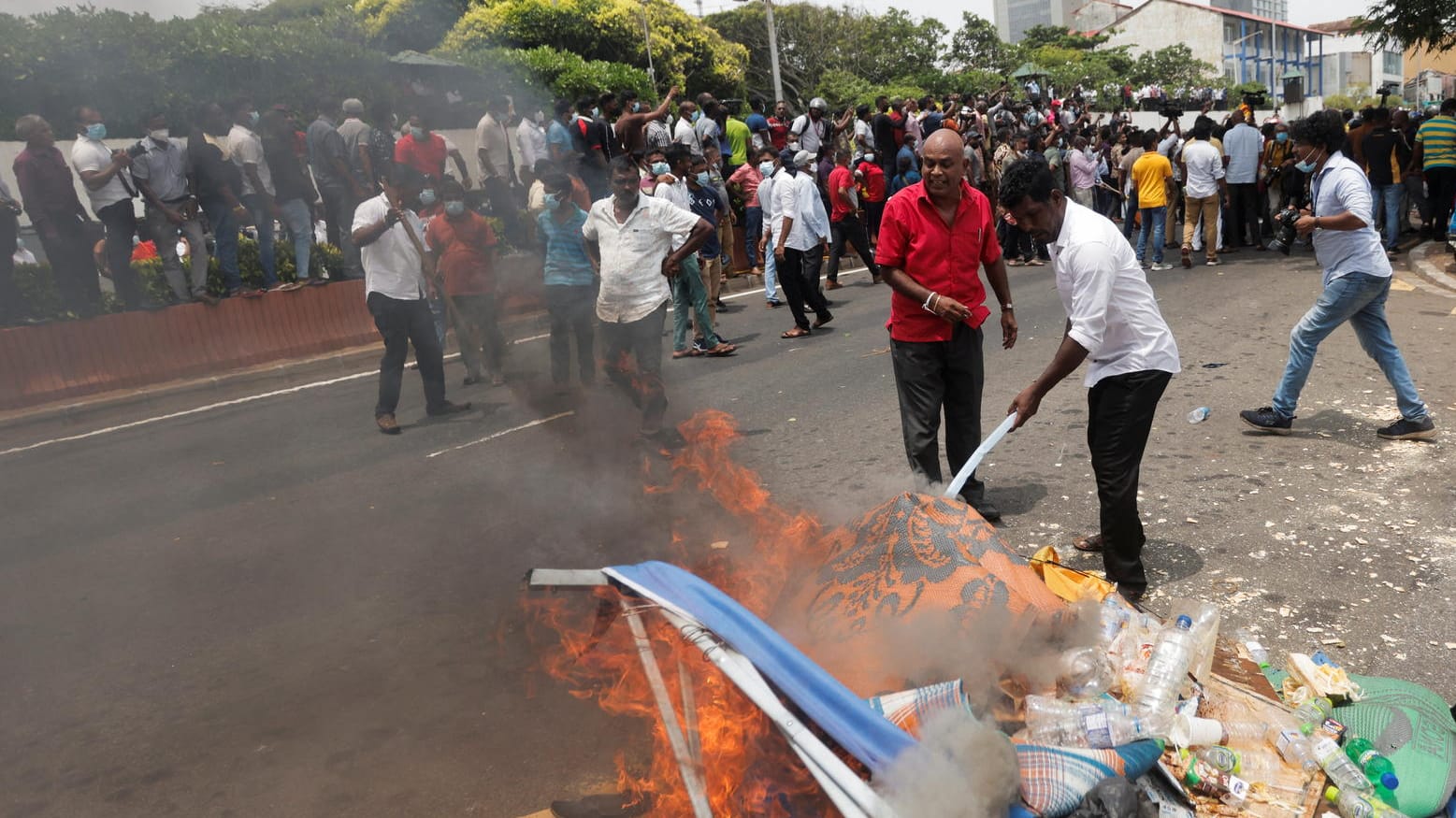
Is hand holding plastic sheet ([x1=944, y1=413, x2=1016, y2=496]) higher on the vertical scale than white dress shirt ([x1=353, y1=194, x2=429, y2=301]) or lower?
lower

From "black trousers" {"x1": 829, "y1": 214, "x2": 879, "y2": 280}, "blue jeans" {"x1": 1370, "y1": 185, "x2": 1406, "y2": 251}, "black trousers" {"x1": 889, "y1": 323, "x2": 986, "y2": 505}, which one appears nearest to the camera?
"black trousers" {"x1": 889, "y1": 323, "x2": 986, "y2": 505}

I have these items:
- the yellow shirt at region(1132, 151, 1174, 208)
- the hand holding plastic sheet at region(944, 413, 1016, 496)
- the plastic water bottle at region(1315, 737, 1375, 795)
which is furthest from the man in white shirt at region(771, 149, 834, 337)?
the plastic water bottle at region(1315, 737, 1375, 795)

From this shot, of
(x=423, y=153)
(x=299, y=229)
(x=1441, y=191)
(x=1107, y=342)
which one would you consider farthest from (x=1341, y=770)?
(x=1441, y=191)

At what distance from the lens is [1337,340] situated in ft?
25.6

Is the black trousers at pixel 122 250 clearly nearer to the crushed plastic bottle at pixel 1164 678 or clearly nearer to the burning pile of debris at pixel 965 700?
the burning pile of debris at pixel 965 700

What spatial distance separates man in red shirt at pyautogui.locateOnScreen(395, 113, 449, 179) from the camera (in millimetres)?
11062

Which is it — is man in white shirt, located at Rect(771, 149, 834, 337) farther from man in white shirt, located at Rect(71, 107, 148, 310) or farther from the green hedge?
man in white shirt, located at Rect(71, 107, 148, 310)

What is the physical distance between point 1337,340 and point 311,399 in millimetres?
8715

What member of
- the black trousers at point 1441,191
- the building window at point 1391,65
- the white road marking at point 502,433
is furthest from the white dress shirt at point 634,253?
the building window at point 1391,65

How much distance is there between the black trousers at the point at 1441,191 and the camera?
12.6 metres

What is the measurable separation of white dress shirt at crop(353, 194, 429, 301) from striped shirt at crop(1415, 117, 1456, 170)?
1235 cm

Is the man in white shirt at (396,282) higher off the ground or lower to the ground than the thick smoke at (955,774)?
higher

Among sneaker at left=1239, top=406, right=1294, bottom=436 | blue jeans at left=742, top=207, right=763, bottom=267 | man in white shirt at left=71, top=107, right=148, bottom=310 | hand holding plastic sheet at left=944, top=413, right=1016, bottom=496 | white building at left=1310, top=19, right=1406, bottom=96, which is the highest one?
white building at left=1310, top=19, right=1406, bottom=96

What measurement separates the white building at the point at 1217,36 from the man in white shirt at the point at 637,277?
3012 inches
